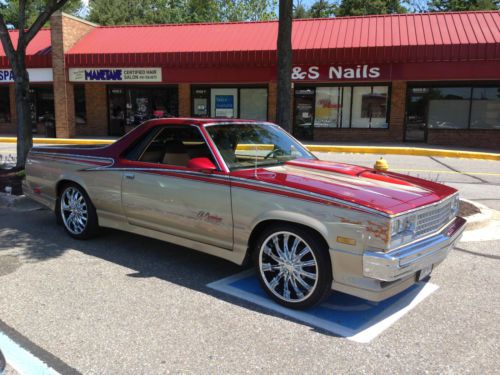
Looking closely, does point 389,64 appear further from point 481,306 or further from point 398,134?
point 481,306

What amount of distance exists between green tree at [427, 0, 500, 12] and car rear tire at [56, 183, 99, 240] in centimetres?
4497

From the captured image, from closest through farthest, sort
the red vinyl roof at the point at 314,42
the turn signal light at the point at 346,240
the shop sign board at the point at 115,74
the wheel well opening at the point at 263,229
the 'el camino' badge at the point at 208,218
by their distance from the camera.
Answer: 1. the turn signal light at the point at 346,240
2. the wheel well opening at the point at 263,229
3. the 'el camino' badge at the point at 208,218
4. the red vinyl roof at the point at 314,42
5. the shop sign board at the point at 115,74

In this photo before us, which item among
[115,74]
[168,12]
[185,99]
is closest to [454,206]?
[115,74]

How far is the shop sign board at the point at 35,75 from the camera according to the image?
68.2 ft

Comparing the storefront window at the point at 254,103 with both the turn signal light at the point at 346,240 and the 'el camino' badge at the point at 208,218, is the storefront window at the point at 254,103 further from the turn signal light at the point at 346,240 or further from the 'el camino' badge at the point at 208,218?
the turn signal light at the point at 346,240

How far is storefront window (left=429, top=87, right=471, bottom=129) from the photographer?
19.4m

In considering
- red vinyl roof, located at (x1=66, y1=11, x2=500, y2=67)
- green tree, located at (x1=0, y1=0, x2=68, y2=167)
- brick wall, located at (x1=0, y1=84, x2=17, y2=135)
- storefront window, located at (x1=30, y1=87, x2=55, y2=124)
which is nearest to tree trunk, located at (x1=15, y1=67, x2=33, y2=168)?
green tree, located at (x1=0, y1=0, x2=68, y2=167)

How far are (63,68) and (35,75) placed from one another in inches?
69.0

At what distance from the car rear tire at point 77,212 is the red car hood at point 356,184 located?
2.30 meters

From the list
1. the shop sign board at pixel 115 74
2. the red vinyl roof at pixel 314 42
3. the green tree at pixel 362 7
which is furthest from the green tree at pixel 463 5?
the shop sign board at pixel 115 74

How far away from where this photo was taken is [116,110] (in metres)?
22.8

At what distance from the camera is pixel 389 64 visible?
17.5 meters

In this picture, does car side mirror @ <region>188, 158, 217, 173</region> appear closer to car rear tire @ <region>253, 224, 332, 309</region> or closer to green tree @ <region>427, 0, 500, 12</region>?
car rear tire @ <region>253, 224, 332, 309</region>

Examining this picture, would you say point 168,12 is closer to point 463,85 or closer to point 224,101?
point 224,101
